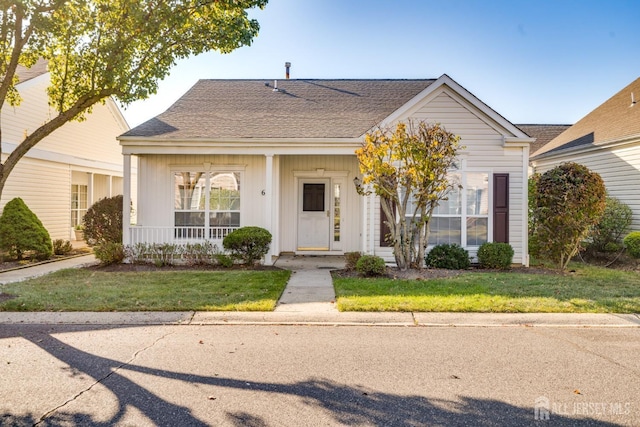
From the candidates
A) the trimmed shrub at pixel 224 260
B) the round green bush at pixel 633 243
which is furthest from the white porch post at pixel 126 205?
the round green bush at pixel 633 243

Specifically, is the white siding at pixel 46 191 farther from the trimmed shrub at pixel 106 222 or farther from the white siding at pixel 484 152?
the white siding at pixel 484 152

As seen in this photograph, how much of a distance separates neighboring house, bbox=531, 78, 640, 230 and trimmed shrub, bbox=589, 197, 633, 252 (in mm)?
229

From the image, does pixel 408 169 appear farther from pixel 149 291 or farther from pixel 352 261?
pixel 149 291

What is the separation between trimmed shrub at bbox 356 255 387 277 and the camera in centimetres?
954

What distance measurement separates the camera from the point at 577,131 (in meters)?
17.2

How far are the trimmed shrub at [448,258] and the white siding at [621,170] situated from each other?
5.87 meters

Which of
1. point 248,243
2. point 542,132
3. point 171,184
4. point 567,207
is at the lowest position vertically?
point 248,243

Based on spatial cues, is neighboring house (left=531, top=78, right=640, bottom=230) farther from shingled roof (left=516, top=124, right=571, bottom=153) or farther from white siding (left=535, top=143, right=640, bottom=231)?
shingled roof (left=516, top=124, right=571, bottom=153)

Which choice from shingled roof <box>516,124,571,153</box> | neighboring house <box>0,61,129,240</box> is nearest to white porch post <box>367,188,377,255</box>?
neighboring house <box>0,61,129,240</box>

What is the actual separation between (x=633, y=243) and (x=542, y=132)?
421 inches

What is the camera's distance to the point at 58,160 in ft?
51.3

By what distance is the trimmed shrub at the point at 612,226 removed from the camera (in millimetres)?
13000

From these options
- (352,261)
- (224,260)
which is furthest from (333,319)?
(224,260)

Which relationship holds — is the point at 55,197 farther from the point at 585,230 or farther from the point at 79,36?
the point at 585,230
